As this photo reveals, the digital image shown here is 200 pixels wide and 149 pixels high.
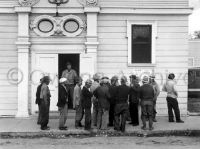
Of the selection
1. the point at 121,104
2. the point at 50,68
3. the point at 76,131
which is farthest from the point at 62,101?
the point at 50,68

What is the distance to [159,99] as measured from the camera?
16594 mm

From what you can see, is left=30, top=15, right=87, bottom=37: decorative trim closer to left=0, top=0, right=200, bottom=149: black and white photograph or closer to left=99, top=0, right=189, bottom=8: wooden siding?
left=0, top=0, right=200, bottom=149: black and white photograph

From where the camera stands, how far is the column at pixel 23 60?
635 inches

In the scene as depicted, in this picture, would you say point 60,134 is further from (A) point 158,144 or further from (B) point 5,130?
(A) point 158,144

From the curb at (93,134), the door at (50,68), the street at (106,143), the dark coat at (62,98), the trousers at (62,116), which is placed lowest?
the street at (106,143)

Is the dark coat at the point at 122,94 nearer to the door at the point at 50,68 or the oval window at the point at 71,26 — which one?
the door at the point at 50,68

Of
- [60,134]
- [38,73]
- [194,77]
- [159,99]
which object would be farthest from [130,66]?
[194,77]

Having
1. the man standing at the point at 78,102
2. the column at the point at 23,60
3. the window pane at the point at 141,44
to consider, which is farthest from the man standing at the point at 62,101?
the window pane at the point at 141,44

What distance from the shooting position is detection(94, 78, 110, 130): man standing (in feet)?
45.0

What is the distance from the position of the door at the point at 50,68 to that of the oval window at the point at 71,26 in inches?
43.4

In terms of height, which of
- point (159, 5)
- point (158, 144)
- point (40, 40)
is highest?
point (159, 5)

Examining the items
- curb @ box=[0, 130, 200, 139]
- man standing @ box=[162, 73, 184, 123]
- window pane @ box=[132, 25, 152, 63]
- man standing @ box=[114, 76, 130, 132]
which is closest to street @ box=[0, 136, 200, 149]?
curb @ box=[0, 130, 200, 139]

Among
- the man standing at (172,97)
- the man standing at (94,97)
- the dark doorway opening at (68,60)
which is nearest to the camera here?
the man standing at (94,97)

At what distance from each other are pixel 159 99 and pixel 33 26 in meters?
5.61
